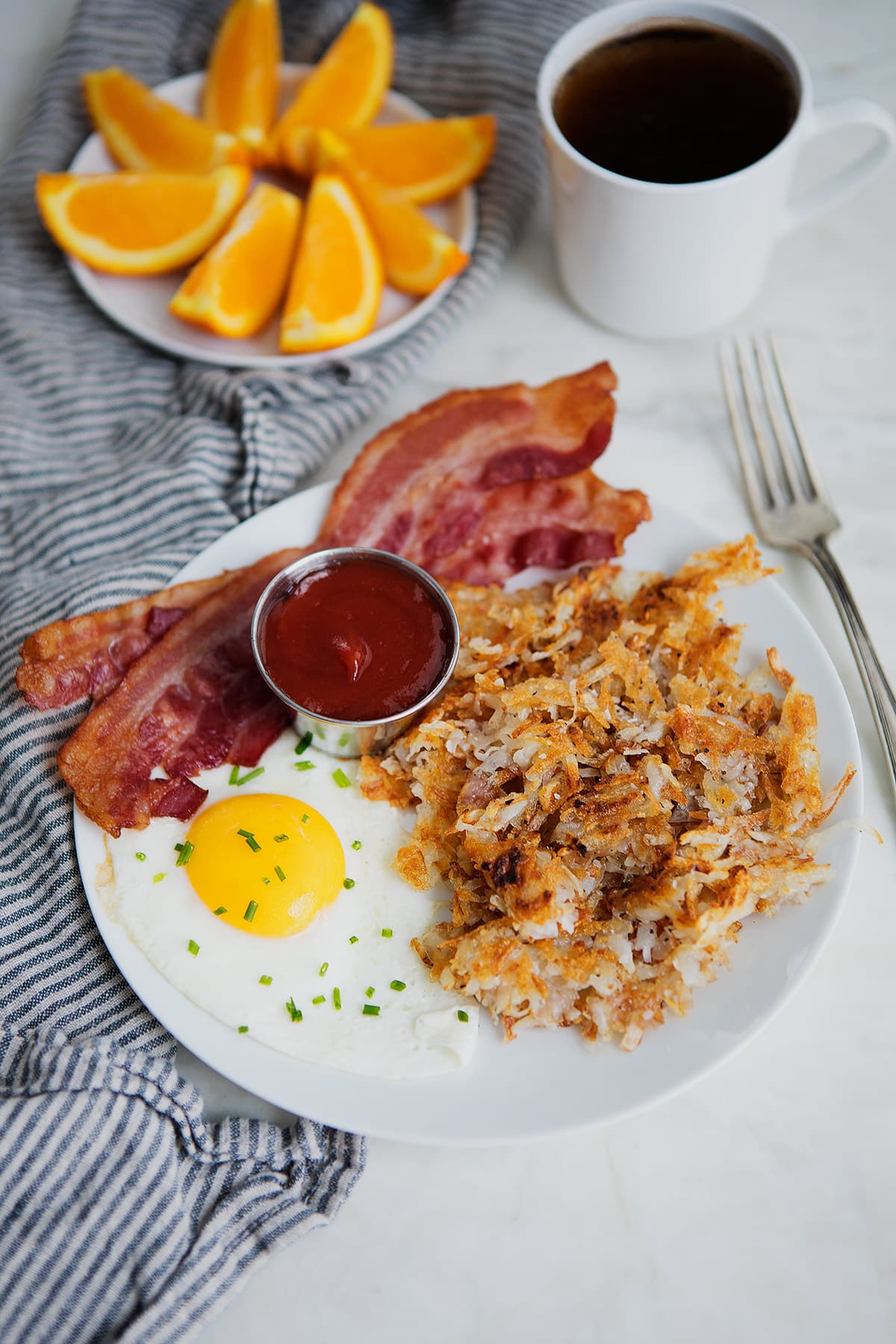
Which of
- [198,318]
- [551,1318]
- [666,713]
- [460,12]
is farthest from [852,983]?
[460,12]

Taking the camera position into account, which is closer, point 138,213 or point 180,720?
point 180,720

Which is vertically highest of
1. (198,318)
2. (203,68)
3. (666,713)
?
(203,68)

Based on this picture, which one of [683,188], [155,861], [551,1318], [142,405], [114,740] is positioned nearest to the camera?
[551,1318]

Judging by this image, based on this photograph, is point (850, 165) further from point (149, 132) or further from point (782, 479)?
point (149, 132)

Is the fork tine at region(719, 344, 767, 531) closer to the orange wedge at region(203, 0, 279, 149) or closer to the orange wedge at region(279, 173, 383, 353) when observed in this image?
the orange wedge at region(279, 173, 383, 353)

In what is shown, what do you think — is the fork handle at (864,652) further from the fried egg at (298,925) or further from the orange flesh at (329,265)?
the orange flesh at (329,265)

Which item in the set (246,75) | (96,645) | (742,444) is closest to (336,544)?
(96,645)

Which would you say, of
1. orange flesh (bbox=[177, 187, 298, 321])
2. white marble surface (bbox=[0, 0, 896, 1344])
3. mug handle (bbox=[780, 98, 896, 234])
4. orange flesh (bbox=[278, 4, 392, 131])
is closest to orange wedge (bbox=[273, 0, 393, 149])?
orange flesh (bbox=[278, 4, 392, 131])

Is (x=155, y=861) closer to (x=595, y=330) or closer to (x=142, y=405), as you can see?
(x=142, y=405)
